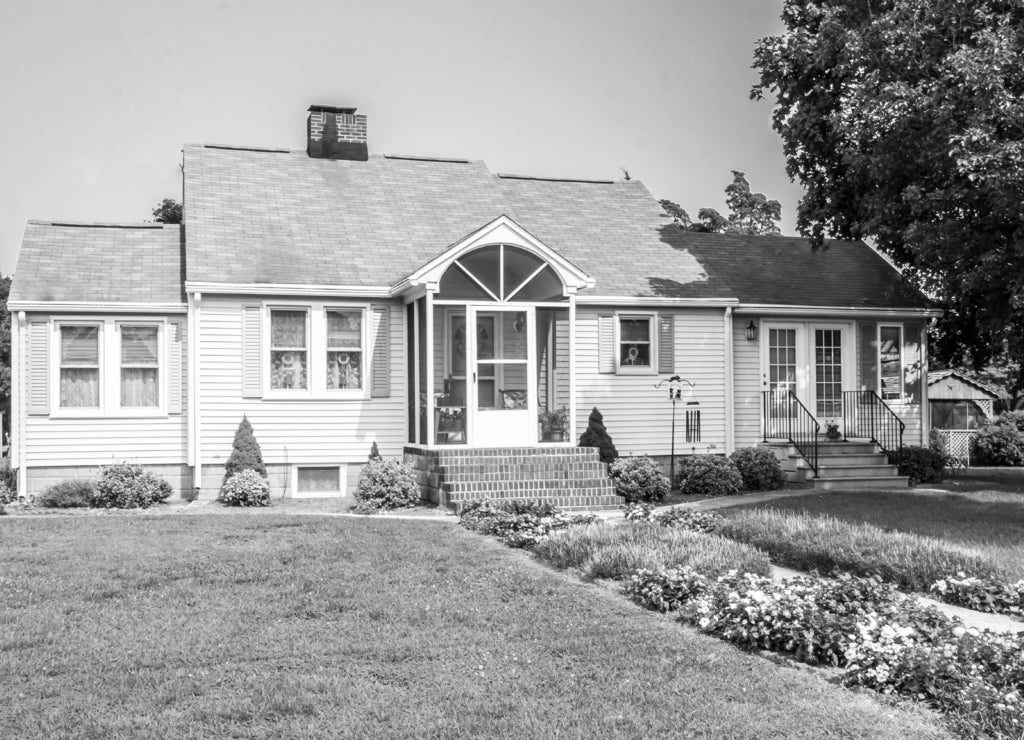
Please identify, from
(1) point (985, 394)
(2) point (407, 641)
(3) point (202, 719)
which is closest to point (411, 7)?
(2) point (407, 641)

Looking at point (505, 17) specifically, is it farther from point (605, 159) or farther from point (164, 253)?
point (605, 159)

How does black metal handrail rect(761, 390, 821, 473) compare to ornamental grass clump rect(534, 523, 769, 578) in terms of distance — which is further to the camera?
black metal handrail rect(761, 390, 821, 473)

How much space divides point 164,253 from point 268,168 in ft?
10.9

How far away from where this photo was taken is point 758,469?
755 inches

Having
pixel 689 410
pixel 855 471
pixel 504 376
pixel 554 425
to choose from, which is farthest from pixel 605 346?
pixel 855 471

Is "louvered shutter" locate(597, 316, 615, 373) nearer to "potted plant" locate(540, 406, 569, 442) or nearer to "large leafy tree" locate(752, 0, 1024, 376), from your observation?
"potted plant" locate(540, 406, 569, 442)

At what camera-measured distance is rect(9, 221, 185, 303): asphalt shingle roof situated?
18.1m

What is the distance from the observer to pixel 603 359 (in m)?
20.1

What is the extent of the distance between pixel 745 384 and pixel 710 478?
3260mm

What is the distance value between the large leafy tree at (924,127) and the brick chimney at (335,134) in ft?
27.7

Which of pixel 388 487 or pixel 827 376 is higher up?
pixel 827 376

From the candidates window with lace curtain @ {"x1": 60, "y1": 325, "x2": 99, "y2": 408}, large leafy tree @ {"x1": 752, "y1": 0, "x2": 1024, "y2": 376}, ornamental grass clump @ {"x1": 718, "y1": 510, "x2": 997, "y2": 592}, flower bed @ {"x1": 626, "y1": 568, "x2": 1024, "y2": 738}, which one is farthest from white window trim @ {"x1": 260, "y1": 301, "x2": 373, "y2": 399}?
flower bed @ {"x1": 626, "y1": 568, "x2": 1024, "y2": 738}

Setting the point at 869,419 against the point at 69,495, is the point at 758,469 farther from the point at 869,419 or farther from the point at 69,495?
the point at 69,495

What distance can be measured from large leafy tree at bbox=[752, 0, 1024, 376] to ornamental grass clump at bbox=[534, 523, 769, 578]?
24.7 ft
